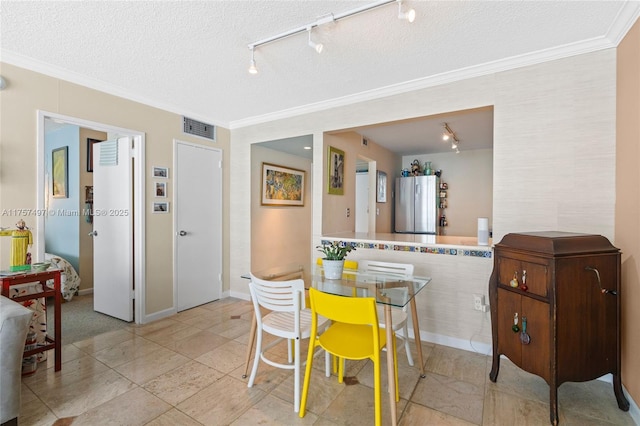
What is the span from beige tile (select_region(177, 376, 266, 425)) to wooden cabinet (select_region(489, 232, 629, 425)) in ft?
5.83

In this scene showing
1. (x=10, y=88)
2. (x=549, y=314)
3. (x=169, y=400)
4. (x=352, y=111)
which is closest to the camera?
(x=549, y=314)

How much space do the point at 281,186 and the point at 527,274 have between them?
3468mm

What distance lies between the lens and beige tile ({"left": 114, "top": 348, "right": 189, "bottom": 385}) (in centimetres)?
224

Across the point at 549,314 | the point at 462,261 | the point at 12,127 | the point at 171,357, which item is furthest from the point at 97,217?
the point at 549,314

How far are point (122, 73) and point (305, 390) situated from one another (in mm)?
2953

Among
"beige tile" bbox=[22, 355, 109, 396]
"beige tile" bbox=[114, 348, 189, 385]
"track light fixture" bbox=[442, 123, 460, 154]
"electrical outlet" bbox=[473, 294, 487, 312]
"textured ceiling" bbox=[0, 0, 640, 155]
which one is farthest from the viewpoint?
"track light fixture" bbox=[442, 123, 460, 154]

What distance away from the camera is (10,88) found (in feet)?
7.68

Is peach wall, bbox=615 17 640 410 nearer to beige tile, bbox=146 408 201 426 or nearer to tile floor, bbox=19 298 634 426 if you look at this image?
tile floor, bbox=19 298 634 426

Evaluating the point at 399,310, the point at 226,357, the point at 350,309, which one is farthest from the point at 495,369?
the point at 226,357

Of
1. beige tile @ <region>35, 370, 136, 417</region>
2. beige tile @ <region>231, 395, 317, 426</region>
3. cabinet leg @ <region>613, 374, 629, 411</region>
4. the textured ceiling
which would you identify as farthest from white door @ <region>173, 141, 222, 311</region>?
cabinet leg @ <region>613, 374, 629, 411</region>

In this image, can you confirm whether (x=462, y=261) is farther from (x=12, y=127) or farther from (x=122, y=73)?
(x=12, y=127)

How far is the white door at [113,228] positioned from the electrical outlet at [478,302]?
135 inches

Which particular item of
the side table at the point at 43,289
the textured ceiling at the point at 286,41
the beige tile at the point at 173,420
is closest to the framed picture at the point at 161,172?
the textured ceiling at the point at 286,41

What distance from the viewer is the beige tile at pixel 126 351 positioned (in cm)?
246
